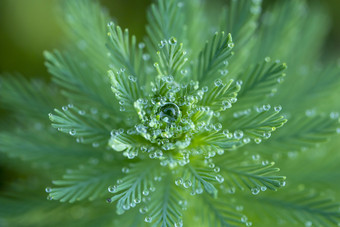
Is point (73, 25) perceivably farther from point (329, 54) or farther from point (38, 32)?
point (329, 54)

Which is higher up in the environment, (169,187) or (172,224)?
(169,187)

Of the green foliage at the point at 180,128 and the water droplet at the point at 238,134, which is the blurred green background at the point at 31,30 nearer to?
the green foliage at the point at 180,128

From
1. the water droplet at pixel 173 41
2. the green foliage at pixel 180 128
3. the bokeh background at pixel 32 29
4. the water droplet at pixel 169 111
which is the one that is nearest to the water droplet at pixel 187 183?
the green foliage at pixel 180 128

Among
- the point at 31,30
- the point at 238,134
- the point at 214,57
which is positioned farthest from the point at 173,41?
the point at 31,30

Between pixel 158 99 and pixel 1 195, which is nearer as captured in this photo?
pixel 158 99

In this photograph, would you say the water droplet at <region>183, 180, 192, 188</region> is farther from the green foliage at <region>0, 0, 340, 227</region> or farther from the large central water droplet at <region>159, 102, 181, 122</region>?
the large central water droplet at <region>159, 102, 181, 122</region>

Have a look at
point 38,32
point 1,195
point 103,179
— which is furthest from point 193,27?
point 38,32
